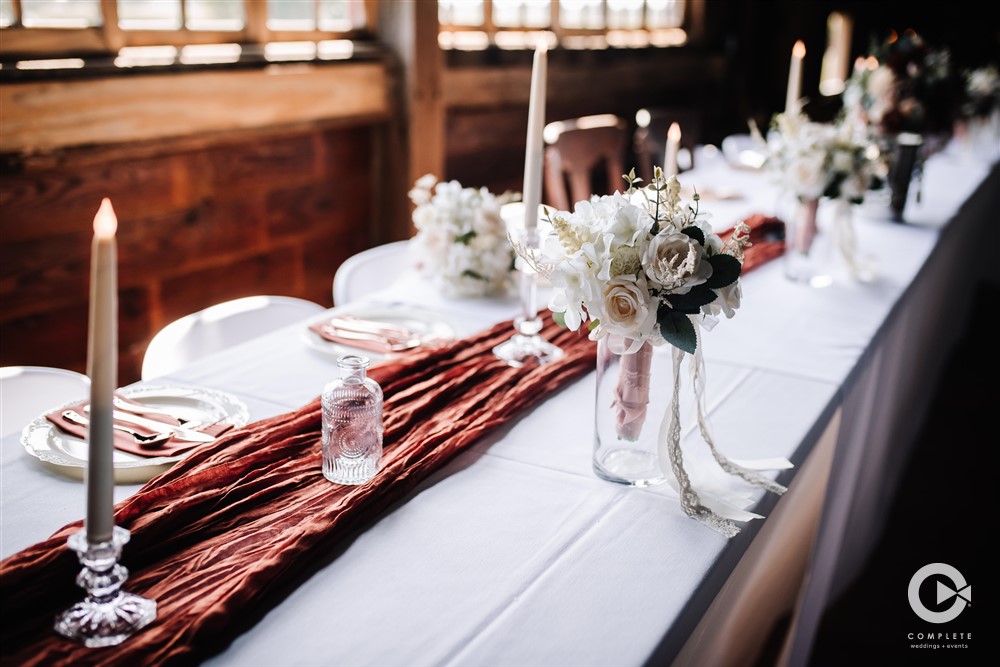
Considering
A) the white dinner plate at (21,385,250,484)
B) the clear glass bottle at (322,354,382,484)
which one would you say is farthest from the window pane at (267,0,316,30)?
the clear glass bottle at (322,354,382,484)

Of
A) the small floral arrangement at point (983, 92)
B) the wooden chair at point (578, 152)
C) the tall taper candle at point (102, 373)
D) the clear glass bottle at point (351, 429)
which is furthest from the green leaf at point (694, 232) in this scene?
the small floral arrangement at point (983, 92)

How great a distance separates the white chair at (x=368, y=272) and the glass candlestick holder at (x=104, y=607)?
136 cm

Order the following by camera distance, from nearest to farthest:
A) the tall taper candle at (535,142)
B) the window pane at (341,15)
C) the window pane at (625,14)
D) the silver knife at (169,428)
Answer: the silver knife at (169,428)
the tall taper candle at (535,142)
the window pane at (341,15)
the window pane at (625,14)

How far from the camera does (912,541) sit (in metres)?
2.61

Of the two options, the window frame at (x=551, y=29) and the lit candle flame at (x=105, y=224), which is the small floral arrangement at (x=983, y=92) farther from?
the lit candle flame at (x=105, y=224)

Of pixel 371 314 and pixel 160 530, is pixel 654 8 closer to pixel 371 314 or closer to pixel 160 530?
pixel 371 314

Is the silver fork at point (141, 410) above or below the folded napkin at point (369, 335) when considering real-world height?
below

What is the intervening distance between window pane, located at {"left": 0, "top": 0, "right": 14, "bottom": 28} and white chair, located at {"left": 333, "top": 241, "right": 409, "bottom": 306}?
107 cm

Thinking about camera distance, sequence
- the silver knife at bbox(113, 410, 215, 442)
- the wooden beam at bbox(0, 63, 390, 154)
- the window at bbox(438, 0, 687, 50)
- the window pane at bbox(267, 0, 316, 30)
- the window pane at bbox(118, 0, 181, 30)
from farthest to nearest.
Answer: the window at bbox(438, 0, 687, 50) < the window pane at bbox(267, 0, 316, 30) < the window pane at bbox(118, 0, 181, 30) < the wooden beam at bbox(0, 63, 390, 154) < the silver knife at bbox(113, 410, 215, 442)

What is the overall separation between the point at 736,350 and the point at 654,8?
4.54 metres

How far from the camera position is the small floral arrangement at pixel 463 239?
6.13 feet

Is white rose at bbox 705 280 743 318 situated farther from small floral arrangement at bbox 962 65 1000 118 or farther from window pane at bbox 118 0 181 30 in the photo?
small floral arrangement at bbox 962 65 1000 118

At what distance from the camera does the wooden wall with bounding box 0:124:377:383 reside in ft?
8.37

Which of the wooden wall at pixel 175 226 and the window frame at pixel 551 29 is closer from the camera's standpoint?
the wooden wall at pixel 175 226
